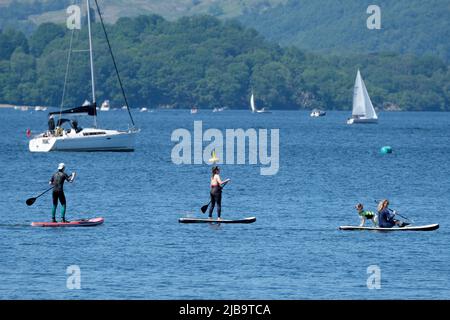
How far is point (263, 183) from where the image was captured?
7512cm

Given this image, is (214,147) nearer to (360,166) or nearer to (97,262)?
(360,166)

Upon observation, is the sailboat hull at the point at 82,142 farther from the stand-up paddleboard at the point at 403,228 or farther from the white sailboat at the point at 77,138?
the stand-up paddleboard at the point at 403,228

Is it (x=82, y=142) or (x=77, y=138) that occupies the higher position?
(x=77, y=138)

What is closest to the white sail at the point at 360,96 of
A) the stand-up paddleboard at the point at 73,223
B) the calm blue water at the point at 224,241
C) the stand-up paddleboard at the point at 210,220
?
the calm blue water at the point at 224,241

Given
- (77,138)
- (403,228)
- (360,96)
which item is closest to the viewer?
(403,228)

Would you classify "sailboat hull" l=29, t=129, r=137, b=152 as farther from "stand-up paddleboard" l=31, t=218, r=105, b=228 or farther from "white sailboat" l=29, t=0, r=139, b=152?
"stand-up paddleboard" l=31, t=218, r=105, b=228

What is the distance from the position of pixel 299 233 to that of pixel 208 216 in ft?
18.3

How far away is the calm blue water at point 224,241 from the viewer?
116 feet

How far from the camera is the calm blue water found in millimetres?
35281

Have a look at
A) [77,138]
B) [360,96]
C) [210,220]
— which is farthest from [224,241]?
[360,96]

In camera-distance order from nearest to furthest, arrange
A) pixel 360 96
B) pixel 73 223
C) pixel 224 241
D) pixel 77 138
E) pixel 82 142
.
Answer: pixel 224 241
pixel 73 223
pixel 77 138
pixel 82 142
pixel 360 96

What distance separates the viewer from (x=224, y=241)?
145ft

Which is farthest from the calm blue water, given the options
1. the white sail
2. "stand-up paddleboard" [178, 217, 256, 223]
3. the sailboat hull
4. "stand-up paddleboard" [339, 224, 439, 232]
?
the white sail

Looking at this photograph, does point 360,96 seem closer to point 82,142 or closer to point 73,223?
point 82,142
